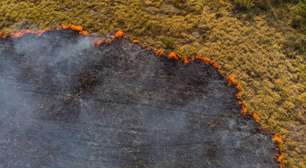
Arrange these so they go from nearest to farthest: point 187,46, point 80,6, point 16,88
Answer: point 16,88, point 187,46, point 80,6

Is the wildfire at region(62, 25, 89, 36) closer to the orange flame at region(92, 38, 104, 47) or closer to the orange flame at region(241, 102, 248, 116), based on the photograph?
the orange flame at region(92, 38, 104, 47)

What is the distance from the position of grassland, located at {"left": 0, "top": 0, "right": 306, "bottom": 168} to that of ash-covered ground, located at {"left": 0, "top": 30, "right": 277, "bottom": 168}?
107 cm

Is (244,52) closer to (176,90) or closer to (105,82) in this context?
(176,90)

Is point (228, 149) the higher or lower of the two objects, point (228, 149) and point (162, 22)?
the lower

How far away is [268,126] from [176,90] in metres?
4.68

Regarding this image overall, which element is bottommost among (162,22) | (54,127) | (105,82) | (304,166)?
(304,166)

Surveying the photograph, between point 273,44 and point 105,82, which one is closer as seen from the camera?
point 105,82

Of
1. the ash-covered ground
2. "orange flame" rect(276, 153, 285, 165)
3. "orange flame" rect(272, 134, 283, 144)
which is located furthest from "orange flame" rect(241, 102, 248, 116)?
"orange flame" rect(276, 153, 285, 165)

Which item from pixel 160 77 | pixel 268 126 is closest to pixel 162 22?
pixel 160 77

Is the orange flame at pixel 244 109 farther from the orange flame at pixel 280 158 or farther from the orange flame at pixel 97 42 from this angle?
the orange flame at pixel 97 42

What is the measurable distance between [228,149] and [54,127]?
26.4 ft

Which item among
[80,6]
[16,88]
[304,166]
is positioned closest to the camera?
[304,166]

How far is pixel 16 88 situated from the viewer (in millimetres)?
20000

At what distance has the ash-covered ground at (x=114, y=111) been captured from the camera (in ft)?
60.2
